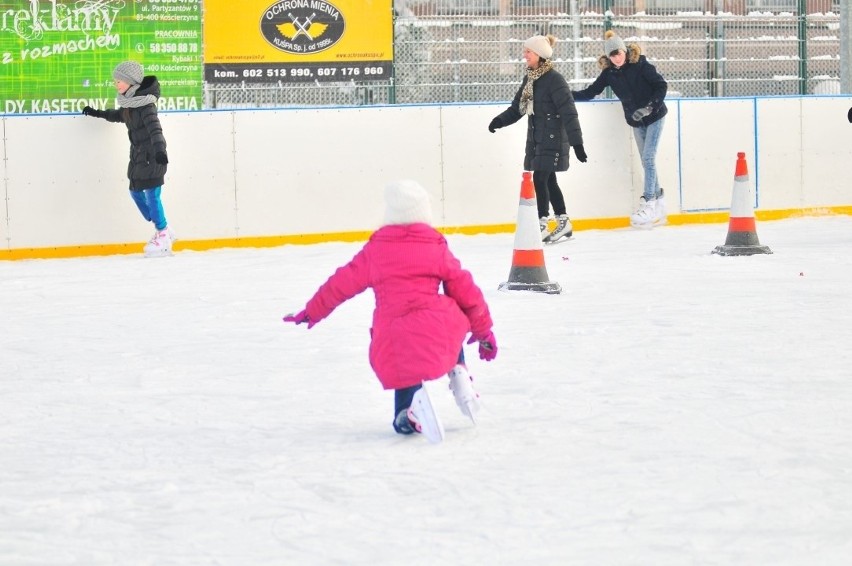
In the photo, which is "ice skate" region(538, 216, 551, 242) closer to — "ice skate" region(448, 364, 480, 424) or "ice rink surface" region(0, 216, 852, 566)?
"ice rink surface" region(0, 216, 852, 566)

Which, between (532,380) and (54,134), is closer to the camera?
(532,380)

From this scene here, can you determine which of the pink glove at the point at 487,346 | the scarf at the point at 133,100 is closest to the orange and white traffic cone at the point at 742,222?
the scarf at the point at 133,100

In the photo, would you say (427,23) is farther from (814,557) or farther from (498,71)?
(814,557)

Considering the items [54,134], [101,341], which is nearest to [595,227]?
[54,134]

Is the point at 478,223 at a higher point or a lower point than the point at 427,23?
lower

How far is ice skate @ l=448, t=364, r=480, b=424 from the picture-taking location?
4555 millimetres

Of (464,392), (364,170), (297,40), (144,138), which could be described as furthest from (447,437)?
(297,40)

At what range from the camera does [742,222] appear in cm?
977

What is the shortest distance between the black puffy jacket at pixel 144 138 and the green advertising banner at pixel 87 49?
0.66m

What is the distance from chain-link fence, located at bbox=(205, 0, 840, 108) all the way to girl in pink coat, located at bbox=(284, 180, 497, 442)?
7.32 meters

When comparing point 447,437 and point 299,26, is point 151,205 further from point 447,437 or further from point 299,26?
point 447,437

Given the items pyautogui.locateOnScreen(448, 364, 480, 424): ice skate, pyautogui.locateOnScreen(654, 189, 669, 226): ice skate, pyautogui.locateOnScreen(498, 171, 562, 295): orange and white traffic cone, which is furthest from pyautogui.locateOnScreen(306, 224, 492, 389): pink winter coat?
pyautogui.locateOnScreen(654, 189, 669, 226): ice skate

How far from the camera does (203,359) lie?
→ 6.18 metres

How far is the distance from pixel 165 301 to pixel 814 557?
5493mm
